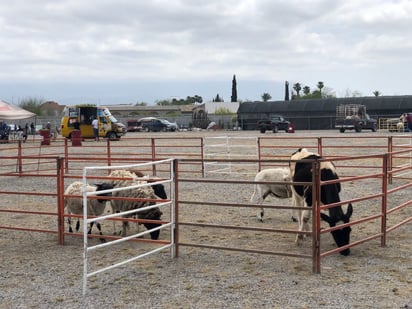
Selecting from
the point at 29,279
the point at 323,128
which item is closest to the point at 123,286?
the point at 29,279

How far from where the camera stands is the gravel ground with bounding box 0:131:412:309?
5266mm

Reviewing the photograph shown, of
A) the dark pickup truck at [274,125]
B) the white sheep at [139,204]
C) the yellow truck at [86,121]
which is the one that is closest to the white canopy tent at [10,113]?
the white sheep at [139,204]

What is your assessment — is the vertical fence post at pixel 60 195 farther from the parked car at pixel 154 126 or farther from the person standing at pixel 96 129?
the parked car at pixel 154 126

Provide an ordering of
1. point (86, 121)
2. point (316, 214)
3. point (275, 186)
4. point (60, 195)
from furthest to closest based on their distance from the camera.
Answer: point (86, 121), point (275, 186), point (60, 195), point (316, 214)

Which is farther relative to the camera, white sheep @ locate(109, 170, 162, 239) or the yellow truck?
the yellow truck

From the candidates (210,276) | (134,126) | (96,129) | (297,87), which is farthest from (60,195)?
(297,87)

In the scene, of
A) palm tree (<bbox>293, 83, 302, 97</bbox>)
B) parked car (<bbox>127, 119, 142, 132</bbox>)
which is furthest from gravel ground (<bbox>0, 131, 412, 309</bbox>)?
palm tree (<bbox>293, 83, 302, 97</bbox>)

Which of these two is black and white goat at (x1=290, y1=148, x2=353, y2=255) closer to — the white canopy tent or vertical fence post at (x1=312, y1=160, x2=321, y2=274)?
vertical fence post at (x1=312, y1=160, x2=321, y2=274)

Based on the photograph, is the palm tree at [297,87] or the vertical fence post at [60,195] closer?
the vertical fence post at [60,195]

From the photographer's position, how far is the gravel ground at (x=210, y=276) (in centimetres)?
527

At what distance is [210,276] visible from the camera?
6.09 m

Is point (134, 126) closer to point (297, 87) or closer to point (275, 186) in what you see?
point (275, 186)

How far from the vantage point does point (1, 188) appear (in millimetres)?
14344

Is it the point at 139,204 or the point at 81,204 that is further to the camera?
the point at 81,204
